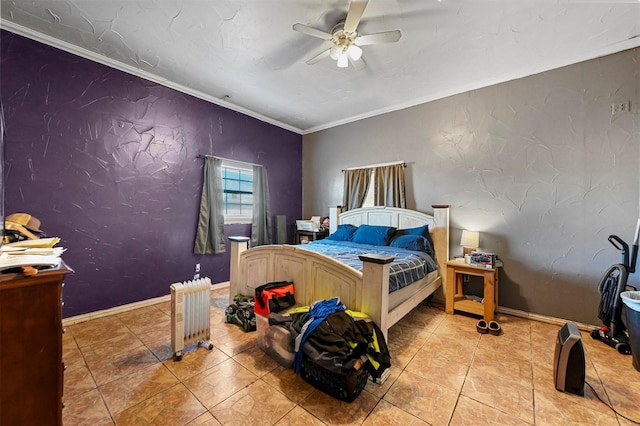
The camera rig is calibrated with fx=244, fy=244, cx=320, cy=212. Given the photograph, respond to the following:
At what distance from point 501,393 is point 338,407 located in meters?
1.13

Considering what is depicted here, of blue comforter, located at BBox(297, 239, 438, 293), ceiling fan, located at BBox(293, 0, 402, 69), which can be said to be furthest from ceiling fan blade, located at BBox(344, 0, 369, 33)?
blue comforter, located at BBox(297, 239, 438, 293)

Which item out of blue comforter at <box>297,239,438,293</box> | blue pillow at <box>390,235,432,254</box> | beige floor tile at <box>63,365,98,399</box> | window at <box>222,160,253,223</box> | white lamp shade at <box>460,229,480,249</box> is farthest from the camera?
window at <box>222,160,253,223</box>

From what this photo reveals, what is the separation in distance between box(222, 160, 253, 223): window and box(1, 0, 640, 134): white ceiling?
3.98 ft

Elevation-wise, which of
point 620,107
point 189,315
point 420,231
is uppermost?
point 620,107

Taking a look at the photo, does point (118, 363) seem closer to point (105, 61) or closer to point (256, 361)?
point (256, 361)

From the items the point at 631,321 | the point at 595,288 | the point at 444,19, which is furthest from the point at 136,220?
the point at 595,288

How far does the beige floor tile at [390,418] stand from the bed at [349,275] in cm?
48

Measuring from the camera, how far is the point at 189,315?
6.98 ft

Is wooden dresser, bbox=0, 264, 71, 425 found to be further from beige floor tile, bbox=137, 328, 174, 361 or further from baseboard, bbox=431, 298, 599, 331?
baseboard, bbox=431, 298, 599, 331

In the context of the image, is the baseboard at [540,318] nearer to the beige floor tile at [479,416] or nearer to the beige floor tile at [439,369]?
the beige floor tile at [439,369]

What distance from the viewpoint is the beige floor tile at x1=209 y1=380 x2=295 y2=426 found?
144 centimetres

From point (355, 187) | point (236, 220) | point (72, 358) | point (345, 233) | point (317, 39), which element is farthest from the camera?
point (355, 187)

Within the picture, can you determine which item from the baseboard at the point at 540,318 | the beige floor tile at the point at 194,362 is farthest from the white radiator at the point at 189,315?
the baseboard at the point at 540,318

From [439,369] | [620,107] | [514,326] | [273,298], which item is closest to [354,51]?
[273,298]
